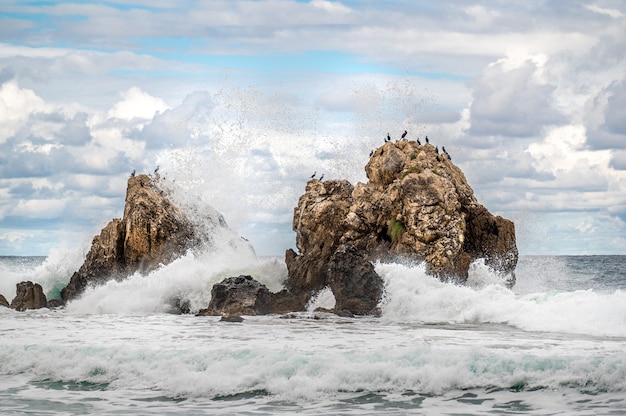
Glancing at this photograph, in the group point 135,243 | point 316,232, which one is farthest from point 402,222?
Result: point 135,243

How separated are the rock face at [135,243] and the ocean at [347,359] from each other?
4887 millimetres

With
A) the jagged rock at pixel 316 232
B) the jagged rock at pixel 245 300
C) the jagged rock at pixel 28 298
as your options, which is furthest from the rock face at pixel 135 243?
the jagged rock at pixel 245 300

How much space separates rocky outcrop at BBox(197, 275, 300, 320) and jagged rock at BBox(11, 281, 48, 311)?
7.14m

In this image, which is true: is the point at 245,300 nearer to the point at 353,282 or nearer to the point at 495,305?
the point at 353,282

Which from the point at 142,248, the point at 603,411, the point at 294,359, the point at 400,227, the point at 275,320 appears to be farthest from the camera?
the point at 142,248

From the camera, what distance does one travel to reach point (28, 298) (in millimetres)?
30656

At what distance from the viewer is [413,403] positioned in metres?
14.6

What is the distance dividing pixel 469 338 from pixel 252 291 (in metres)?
9.17

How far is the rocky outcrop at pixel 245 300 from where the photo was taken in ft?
89.0

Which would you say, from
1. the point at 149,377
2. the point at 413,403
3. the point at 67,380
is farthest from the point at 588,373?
the point at 67,380

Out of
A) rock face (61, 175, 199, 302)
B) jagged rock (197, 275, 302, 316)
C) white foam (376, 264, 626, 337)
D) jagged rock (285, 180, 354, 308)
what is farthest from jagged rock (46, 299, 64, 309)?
white foam (376, 264, 626, 337)

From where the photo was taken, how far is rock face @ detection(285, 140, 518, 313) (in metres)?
29.5

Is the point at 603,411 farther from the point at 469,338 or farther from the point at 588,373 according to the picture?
the point at 469,338

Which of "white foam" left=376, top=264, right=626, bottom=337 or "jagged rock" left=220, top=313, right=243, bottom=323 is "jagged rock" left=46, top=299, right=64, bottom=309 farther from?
"white foam" left=376, top=264, right=626, bottom=337
